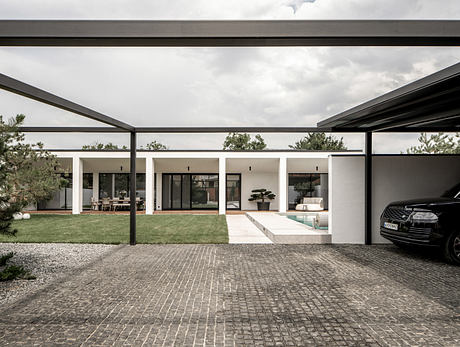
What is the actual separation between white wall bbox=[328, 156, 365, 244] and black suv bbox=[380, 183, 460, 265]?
1.69m

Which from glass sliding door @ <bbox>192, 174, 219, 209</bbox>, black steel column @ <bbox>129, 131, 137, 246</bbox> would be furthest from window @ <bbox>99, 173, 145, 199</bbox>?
black steel column @ <bbox>129, 131, 137, 246</bbox>

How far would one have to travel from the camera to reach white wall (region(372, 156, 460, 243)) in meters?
8.15

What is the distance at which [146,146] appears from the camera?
54438 mm

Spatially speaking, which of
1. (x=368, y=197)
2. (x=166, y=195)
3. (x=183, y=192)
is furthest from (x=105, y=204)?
(x=368, y=197)

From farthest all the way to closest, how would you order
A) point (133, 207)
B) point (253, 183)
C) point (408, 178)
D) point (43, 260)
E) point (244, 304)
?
point (253, 183) → point (408, 178) → point (133, 207) → point (43, 260) → point (244, 304)

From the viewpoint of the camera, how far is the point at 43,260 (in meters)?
6.30

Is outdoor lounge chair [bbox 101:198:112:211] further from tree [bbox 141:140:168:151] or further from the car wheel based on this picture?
tree [bbox 141:140:168:151]

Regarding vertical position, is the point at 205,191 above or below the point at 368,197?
below

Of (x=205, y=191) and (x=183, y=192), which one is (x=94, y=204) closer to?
(x=183, y=192)

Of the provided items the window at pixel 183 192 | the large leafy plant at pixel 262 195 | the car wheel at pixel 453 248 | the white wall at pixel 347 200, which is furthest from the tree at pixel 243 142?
the car wheel at pixel 453 248

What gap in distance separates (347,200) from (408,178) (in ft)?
5.73

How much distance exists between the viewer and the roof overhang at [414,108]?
4.38 m

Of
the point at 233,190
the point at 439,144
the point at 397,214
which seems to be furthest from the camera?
the point at 439,144

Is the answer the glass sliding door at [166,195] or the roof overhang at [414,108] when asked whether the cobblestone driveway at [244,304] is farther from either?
the glass sliding door at [166,195]
